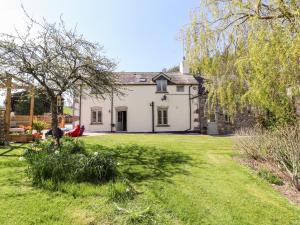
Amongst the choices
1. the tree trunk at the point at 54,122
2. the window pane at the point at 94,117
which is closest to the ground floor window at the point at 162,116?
the window pane at the point at 94,117

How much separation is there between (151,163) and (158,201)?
11.2 ft

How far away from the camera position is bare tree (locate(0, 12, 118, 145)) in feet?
28.6

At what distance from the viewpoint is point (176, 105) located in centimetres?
2567


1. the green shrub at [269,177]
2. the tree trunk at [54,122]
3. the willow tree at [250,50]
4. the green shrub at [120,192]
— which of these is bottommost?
the green shrub at [269,177]

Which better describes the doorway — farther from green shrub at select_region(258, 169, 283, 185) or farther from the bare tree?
green shrub at select_region(258, 169, 283, 185)

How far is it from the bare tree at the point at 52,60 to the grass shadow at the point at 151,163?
3145mm

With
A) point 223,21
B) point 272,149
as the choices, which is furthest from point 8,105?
point 272,149

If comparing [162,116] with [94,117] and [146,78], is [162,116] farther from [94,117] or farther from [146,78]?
[94,117]

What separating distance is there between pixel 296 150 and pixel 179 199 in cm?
400

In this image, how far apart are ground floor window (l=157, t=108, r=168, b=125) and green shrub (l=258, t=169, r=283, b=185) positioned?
57.9 feet

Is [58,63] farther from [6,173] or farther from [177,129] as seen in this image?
[177,129]

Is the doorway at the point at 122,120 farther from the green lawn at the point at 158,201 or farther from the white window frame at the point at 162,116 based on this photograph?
the green lawn at the point at 158,201

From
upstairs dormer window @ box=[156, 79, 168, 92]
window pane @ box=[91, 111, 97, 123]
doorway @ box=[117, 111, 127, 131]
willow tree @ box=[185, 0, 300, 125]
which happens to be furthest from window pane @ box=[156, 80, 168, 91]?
willow tree @ box=[185, 0, 300, 125]

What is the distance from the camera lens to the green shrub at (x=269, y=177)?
7.44 meters
